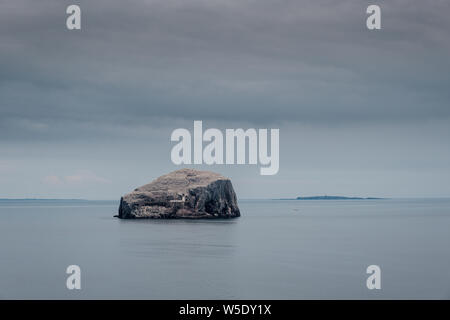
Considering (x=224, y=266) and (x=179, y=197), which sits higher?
(x=179, y=197)

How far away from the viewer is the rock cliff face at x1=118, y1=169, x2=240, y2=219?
125 meters

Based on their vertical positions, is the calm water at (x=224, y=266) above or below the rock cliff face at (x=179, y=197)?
below

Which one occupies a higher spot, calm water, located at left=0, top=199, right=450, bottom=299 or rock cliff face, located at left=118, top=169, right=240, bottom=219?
rock cliff face, located at left=118, top=169, right=240, bottom=219

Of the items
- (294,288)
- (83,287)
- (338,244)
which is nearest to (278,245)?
(338,244)

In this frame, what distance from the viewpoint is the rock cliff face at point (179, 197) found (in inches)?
4934

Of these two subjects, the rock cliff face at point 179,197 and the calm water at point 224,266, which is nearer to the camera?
the calm water at point 224,266

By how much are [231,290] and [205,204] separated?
90.7 metres

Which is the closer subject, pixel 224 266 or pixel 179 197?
pixel 224 266

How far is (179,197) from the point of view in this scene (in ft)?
411

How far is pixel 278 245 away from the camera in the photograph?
7069cm

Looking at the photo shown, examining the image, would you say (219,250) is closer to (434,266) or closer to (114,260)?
(114,260)

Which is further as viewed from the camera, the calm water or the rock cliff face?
the rock cliff face
